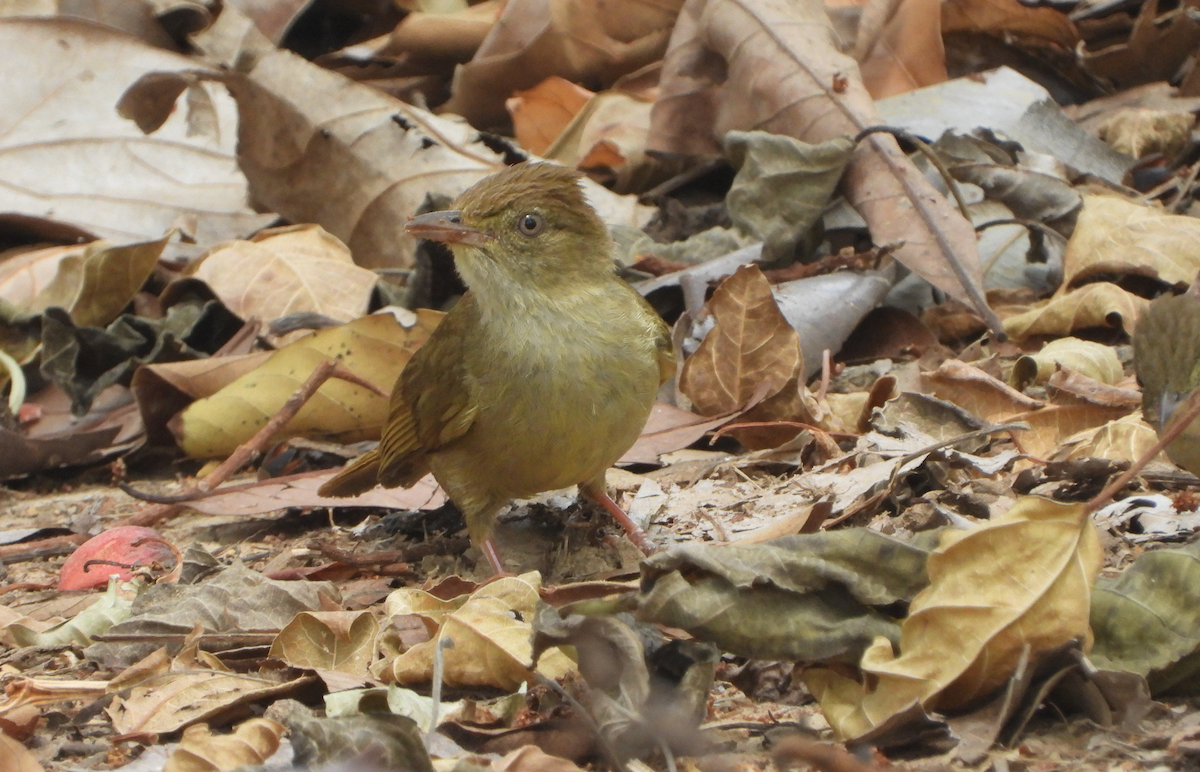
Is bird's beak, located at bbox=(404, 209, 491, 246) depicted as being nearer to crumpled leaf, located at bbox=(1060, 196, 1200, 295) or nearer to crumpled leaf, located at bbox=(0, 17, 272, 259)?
crumpled leaf, located at bbox=(1060, 196, 1200, 295)

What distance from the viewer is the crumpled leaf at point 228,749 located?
263cm

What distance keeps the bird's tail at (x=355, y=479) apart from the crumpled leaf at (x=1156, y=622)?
8.74 ft

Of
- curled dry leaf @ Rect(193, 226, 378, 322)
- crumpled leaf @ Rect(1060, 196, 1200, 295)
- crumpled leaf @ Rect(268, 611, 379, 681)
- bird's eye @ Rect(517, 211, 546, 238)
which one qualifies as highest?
bird's eye @ Rect(517, 211, 546, 238)

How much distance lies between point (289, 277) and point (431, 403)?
2.17m

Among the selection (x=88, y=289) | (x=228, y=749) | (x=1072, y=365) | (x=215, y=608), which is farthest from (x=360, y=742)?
(x=88, y=289)

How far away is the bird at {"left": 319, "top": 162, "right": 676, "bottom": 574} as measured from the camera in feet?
13.1

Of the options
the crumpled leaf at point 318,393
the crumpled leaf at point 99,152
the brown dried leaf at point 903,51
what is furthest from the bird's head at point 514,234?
the brown dried leaf at point 903,51

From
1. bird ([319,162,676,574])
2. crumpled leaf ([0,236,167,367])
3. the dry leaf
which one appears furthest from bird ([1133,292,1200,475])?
crumpled leaf ([0,236,167,367])

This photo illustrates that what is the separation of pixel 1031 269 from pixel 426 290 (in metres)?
2.65

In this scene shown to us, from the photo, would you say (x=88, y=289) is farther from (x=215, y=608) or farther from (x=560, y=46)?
(x=215, y=608)

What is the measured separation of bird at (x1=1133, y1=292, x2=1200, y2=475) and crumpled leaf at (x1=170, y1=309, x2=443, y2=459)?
8.27ft

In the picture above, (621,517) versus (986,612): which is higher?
(986,612)

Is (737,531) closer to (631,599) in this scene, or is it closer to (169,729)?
(631,599)

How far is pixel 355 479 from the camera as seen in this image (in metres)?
4.74
